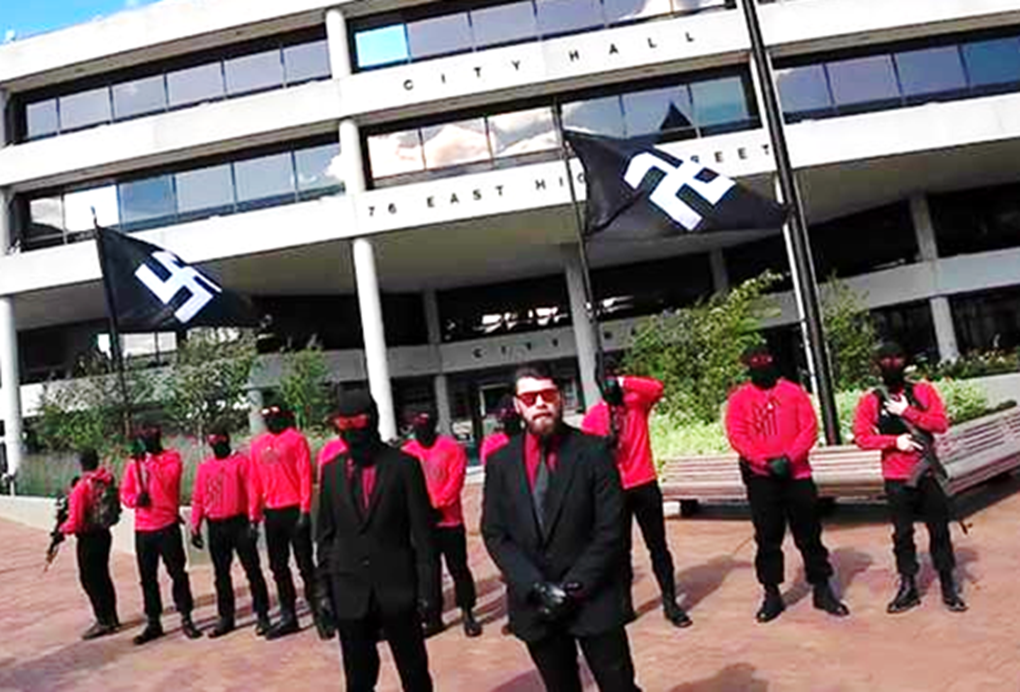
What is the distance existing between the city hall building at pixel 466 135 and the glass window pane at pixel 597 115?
5 cm

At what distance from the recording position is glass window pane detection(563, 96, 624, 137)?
22344 mm

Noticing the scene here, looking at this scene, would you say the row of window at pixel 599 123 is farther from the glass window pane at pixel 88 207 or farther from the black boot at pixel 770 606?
the black boot at pixel 770 606

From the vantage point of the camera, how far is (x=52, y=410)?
22.8 m

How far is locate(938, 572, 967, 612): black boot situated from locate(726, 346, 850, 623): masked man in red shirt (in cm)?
59

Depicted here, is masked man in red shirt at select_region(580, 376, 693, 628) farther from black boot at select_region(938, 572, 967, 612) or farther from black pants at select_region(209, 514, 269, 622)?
black pants at select_region(209, 514, 269, 622)

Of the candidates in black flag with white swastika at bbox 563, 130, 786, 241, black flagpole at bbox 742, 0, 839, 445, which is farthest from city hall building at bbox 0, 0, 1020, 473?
black flag with white swastika at bbox 563, 130, 786, 241

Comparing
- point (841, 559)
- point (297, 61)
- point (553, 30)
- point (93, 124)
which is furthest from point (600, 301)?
point (841, 559)

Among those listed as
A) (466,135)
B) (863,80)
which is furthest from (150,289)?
(863,80)

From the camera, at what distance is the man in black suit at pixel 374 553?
4.12 metres

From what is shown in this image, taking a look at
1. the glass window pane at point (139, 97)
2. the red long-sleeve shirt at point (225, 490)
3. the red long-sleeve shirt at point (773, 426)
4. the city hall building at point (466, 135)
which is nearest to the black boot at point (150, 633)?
the red long-sleeve shirt at point (225, 490)

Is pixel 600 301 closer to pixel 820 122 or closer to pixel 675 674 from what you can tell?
pixel 820 122

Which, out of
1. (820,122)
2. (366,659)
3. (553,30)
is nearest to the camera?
(366,659)

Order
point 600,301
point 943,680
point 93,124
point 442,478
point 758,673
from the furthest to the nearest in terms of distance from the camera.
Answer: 1. point 600,301
2. point 93,124
3. point 442,478
4. point 758,673
5. point 943,680

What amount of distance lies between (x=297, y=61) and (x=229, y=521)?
18721 mm
